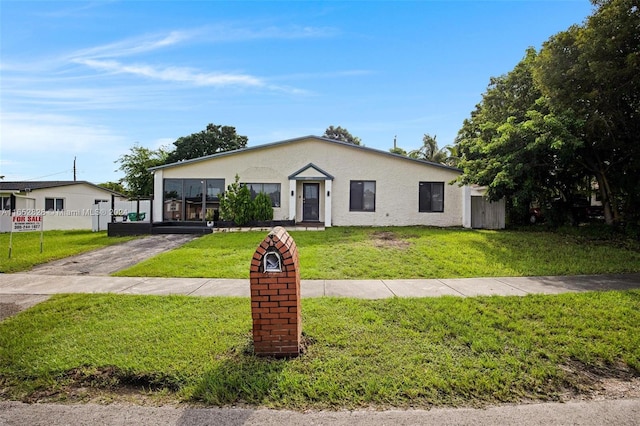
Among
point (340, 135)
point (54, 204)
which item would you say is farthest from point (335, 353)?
point (340, 135)

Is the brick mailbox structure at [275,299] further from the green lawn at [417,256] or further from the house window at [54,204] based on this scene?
the house window at [54,204]

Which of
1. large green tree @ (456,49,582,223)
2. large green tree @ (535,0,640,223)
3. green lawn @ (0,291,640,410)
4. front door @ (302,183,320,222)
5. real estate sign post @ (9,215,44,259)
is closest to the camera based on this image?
green lawn @ (0,291,640,410)

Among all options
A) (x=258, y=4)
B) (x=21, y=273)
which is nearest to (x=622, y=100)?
Answer: (x=258, y=4)

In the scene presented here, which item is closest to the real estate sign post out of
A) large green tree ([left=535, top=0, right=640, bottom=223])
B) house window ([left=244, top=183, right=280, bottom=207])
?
house window ([left=244, top=183, right=280, bottom=207])

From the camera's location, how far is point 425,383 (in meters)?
2.88

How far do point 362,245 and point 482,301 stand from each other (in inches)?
199

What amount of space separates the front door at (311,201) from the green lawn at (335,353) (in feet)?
36.7

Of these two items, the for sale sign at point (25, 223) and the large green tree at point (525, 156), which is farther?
the large green tree at point (525, 156)

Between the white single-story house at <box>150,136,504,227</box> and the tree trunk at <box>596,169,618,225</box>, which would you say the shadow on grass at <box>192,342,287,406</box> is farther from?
the tree trunk at <box>596,169,618,225</box>

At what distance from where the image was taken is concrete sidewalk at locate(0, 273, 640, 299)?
571cm

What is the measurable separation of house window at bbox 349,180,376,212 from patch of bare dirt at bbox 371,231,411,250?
12.1 feet

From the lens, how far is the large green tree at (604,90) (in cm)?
1010

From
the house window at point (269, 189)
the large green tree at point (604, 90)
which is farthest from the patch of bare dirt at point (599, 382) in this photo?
the house window at point (269, 189)

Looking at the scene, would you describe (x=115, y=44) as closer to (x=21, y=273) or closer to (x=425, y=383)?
(x=21, y=273)
